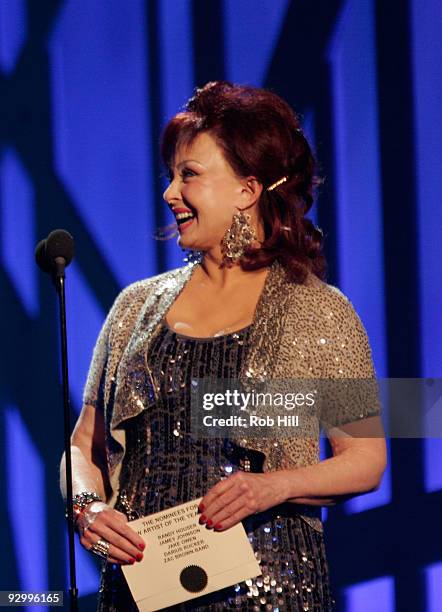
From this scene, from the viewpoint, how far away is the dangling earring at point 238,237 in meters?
1.93

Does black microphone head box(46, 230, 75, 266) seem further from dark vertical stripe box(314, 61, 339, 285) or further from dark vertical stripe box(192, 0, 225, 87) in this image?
dark vertical stripe box(192, 0, 225, 87)

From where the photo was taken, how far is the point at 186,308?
1931mm

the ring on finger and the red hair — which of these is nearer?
the ring on finger

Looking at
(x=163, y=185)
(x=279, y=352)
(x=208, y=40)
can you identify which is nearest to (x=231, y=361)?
(x=279, y=352)

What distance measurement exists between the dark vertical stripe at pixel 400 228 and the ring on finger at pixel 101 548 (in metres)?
1.04

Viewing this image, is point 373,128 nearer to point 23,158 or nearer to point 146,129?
point 146,129

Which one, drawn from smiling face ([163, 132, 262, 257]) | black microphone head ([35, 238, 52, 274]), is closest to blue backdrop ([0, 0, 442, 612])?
smiling face ([163, 132, 262, 257])

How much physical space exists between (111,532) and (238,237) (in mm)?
588

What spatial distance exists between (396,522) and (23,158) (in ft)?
4.44

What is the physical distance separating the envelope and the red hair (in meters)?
0.50

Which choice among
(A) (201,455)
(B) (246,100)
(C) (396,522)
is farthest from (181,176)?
(C) (396,522)

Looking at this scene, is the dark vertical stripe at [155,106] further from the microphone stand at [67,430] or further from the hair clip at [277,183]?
the microphone stand at [67,430]

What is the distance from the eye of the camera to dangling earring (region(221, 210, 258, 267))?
6.32ft

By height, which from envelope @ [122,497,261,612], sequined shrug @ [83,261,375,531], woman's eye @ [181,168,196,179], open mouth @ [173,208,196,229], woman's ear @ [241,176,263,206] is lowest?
envelope @ [122,497,261,612]
